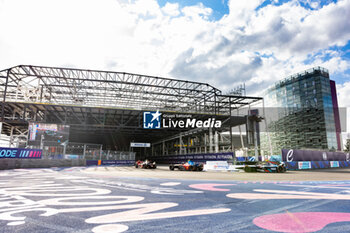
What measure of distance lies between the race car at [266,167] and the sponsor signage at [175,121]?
1917 centimetres

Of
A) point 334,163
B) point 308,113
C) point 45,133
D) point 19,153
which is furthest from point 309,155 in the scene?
point 308,113

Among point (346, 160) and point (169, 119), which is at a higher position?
point (169, 119)

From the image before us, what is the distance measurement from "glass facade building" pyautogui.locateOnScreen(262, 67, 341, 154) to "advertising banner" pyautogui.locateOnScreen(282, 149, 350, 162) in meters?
36.4

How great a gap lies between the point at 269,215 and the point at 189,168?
18.1 metres

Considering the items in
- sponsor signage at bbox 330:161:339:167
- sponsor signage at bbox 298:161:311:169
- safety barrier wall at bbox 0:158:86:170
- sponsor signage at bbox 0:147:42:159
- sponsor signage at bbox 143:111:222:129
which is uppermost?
sponsor signage at bbox 143:111:222:129

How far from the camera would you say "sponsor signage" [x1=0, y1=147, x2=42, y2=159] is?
1712 centimetres

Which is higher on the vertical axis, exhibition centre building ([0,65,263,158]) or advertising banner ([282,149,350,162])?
exhibition centre building ([0,65,263,158])

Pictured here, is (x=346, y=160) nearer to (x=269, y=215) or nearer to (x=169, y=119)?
(x=169, y=119)

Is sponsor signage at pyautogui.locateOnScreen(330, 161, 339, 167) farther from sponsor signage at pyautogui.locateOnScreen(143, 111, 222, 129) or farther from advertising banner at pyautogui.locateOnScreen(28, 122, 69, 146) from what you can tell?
advertising banner at pyautogui.locateOnScreen(28, 122, 69, 146)

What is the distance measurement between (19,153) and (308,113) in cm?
8460

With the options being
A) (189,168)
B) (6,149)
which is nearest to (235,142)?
(189,168)

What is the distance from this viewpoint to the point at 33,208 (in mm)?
4332

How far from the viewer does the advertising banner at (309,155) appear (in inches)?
893

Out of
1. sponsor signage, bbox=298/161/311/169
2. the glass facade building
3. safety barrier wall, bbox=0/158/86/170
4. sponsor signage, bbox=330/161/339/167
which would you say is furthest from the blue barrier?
the glass facade building
